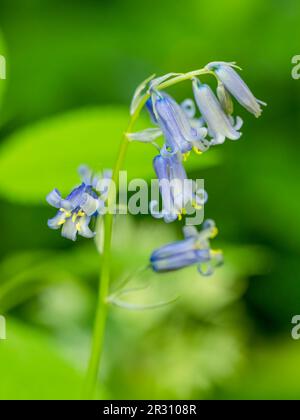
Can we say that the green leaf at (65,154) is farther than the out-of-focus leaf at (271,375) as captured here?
No

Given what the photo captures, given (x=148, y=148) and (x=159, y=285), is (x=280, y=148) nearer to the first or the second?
(x=159, y=285)

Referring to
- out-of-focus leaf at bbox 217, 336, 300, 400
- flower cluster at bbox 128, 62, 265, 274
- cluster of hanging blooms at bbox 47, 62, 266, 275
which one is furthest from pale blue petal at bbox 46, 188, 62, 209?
out-of-focus leaf at bbox 217, 336, 300, 400

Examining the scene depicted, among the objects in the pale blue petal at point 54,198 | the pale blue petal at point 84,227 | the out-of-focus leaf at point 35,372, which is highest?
the pale blue petal at point 54,198

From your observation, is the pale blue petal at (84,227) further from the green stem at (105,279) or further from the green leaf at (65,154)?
the green leaf at (65,154)

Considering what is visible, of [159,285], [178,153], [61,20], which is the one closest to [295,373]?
[159,285]

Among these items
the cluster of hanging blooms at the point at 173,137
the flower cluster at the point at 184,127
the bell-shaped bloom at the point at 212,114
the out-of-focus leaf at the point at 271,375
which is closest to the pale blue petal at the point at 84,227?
the cluster of hanging blooms at the point at 173,137

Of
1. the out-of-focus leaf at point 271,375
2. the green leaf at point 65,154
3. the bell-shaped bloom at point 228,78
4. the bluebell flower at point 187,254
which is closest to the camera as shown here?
the bell-shaped bloom at point 228,78

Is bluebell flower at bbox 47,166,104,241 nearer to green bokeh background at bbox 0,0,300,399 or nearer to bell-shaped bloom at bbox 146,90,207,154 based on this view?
bell-shaped bloom at bbox 146,90,207,154

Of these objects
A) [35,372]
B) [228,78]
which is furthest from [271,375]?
[228,78]
